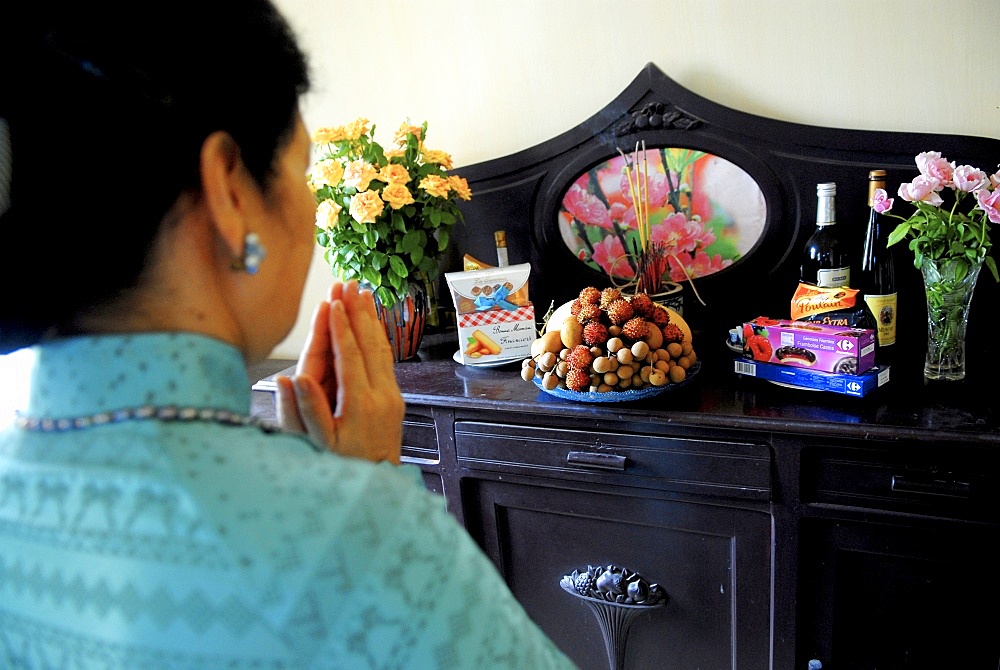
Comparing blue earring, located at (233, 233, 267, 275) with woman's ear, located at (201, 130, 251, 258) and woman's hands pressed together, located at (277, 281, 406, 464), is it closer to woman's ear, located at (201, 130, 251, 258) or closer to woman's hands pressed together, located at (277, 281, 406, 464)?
woman's ear, located at (201, 130, 251, 258)

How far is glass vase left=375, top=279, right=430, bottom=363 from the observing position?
1.66m

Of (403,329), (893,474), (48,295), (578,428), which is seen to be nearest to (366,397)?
A: (48,295)

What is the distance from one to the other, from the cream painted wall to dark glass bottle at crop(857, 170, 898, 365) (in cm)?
20

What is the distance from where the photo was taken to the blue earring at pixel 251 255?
0.52 meters

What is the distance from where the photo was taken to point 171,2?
452 mm

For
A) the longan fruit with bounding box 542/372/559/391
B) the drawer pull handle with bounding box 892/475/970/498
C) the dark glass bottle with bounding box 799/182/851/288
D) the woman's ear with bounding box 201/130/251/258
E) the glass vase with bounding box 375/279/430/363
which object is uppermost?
the woman's ear with bounding box 201/130/251/258

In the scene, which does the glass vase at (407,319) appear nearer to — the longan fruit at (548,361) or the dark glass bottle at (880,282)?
the longan fruit at (548,361)

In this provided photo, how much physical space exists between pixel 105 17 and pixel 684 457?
107 centimetres

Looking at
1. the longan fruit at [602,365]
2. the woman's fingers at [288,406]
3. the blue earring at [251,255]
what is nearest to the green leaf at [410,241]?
the longan fruit at [602,365]

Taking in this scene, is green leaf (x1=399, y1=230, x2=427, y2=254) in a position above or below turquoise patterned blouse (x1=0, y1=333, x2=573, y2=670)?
above

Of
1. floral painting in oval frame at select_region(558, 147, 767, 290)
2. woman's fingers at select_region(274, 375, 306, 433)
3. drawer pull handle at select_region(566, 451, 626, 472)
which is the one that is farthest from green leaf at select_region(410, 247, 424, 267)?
woman's fingers at select_region(274, 375, 306, 433)

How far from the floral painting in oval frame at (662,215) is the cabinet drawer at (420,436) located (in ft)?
1.73

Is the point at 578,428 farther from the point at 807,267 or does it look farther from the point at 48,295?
the point at 48,295

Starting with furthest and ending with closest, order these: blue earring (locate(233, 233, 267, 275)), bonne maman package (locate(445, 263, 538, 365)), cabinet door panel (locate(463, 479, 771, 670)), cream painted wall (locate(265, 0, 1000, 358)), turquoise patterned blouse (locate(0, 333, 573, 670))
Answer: bonne maman package (locate(445, 263, 538, 365)) < cream painted wall (locate(265, 0, 1000, 358)) < cabinet door panel (locate(463, 479, 771, 670)) < blue earring (locate(233, 233, 267, 275)) < turquoise patterned blouse (locate(0, 333, 573, 670))
